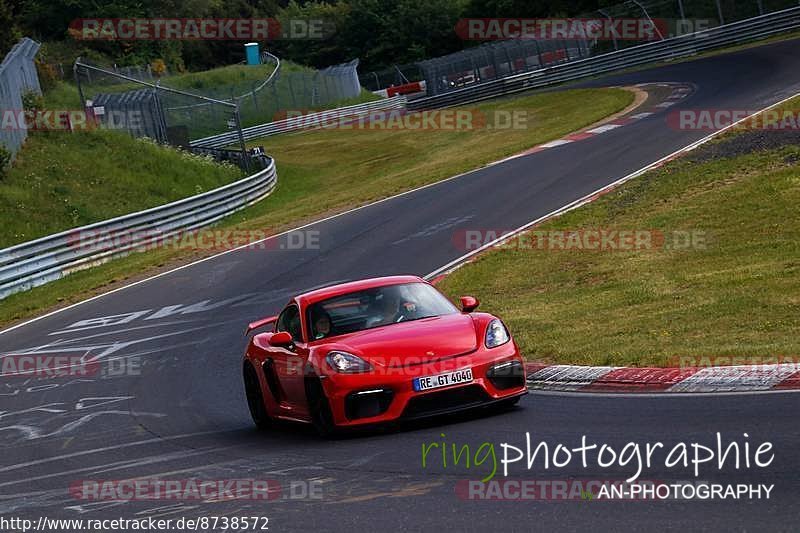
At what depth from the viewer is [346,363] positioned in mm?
9891

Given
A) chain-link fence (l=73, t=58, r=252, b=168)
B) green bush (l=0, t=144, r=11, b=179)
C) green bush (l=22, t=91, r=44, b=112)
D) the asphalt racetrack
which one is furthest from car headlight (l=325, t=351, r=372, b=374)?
green bush (l=22, t=91, r=44, b=112)

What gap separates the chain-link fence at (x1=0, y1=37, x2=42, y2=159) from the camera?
35000 millimetres

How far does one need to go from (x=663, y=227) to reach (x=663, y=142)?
10.6 m

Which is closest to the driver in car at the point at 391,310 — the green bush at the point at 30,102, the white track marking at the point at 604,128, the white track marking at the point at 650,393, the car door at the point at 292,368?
the car door at the point at 292,368

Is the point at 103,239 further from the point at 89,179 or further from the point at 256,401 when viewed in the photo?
the point at 256,401

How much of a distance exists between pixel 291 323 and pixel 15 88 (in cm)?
2865

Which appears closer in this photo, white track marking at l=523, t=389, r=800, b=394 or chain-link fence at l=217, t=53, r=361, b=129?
white track marking at l=523, t=389, r=800, b=394

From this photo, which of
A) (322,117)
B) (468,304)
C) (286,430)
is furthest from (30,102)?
(468,304)

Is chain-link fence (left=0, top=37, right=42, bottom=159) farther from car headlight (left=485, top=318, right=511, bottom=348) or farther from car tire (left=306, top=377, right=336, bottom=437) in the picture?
car headlight (left=485, top=318, right=511, bottom=348)

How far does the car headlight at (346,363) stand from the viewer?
386 inches

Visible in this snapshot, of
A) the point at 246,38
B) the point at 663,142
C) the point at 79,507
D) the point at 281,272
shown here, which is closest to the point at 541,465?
Result: the point at 79,507

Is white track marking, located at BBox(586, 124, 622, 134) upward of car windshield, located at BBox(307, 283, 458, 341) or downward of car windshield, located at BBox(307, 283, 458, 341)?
downward

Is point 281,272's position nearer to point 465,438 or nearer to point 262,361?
point 262,361

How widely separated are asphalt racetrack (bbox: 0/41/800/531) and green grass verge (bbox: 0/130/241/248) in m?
9.34
